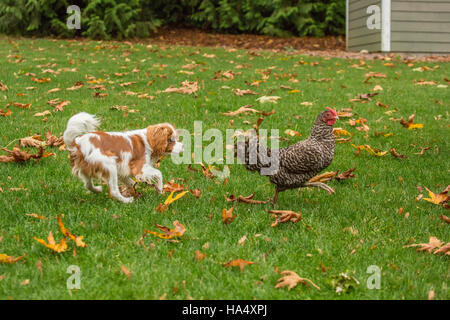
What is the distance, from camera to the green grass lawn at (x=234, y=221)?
2.57m

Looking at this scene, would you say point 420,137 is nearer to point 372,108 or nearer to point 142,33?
point 372,108

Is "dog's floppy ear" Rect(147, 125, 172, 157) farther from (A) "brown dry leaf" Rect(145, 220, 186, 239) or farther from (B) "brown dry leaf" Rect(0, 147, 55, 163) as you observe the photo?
(B) "brown dry leaf" Rect(0, 147, 55, 163)

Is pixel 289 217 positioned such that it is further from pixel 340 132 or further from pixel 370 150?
pixel 340 132

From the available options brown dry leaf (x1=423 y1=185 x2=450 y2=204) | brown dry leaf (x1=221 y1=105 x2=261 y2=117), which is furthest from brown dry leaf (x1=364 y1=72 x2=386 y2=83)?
brown dry leaf (x1=423 y1=185 x2=450 y2=204)

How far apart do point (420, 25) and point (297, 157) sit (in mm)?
12242

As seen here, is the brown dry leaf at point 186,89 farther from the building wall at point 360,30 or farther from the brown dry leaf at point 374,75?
the building wall at point 360,30

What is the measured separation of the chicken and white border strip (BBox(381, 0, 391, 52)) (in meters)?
11.3

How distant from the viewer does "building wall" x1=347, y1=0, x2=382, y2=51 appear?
46.7 feet

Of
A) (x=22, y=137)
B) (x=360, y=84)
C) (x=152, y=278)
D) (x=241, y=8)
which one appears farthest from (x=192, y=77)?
(x=241, y=8)

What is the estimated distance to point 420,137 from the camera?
225 inches

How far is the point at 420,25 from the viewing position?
13.9 m

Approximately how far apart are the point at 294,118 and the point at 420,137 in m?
1.64

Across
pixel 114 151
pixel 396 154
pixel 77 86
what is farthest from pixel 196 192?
pixel 77 86

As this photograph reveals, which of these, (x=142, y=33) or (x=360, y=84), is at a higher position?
(x=142, y=33)
